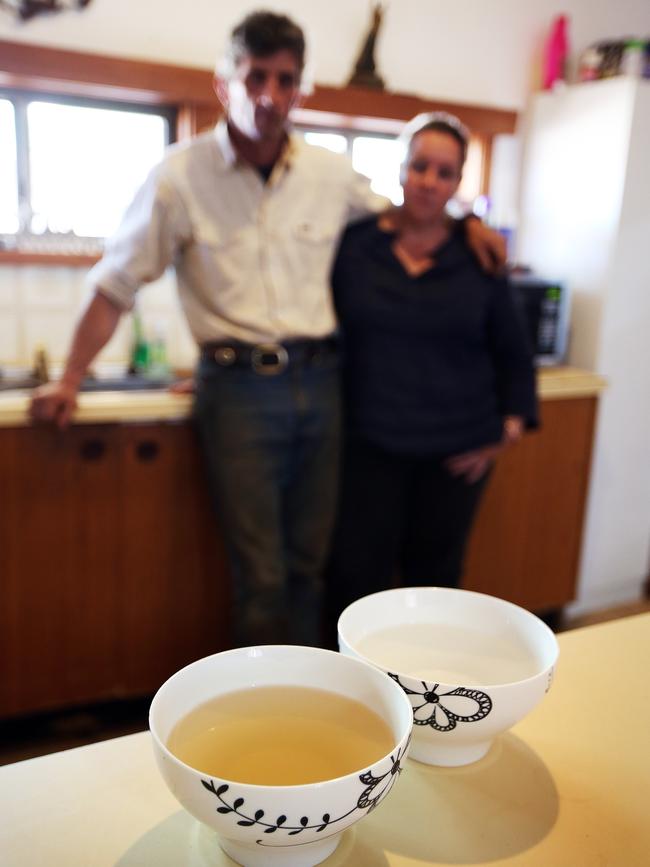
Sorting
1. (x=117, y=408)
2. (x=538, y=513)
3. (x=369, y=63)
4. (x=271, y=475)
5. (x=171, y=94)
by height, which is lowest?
(x=538, y=513)

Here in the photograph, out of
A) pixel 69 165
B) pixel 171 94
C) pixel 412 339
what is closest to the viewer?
pixel 412 339

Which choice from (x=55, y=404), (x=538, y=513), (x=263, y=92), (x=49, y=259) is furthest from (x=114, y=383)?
(x=538, y=513)

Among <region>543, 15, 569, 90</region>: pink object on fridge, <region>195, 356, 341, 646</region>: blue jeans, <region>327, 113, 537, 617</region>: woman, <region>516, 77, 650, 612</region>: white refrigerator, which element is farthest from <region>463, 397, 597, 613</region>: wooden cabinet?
<region>543, 15, 569, 90</region>: pink object on fridge

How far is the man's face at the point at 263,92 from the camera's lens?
1.47m

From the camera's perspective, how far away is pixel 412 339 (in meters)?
1.68

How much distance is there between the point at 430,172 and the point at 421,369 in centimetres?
40

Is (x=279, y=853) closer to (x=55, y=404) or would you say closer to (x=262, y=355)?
(x=262, y=355)

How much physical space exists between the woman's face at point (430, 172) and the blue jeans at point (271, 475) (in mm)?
378

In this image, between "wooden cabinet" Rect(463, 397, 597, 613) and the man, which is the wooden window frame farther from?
"wooden cabinet" Rect(463, 397, 597, 613)

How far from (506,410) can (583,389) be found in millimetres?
689

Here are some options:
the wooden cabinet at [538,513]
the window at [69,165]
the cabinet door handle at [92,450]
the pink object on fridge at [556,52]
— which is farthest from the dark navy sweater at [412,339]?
the pink object on fridge at [556,52]

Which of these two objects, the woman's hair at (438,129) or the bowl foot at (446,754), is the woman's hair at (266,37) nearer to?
the woman's hair at (438,129)

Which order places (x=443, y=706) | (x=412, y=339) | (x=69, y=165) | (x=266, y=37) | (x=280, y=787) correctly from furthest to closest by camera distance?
(x=69, y=165) < (x=412, y=339) < (x=266, y=37) < (x=443, y=706) < (x=280, y=787)

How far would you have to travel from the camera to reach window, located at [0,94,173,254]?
2.29 metres
